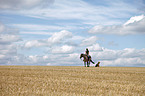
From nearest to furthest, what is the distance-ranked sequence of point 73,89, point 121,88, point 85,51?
1. point 73,89
2. point 121,88
3. point 85,51

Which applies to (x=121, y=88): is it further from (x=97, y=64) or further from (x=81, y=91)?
(x=97, y=64)

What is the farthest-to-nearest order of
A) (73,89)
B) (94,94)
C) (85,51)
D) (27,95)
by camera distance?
(85,51)
(73,89)
(94,94)
(27,95)

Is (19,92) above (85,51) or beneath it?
beneath

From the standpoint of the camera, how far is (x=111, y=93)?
360 inches

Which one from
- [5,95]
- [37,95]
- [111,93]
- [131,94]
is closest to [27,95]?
[37,95]

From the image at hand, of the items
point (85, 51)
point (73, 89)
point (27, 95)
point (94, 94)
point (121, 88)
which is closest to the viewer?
point (27, 95)

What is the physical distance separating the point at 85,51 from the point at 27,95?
20.8 m

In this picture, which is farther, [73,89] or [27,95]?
[73,89]

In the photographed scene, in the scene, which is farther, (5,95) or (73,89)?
(73,89)

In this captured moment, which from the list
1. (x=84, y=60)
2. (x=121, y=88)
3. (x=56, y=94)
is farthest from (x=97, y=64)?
(x=56, y=94)

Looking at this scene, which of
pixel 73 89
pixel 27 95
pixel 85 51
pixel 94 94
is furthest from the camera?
pixel 85 51

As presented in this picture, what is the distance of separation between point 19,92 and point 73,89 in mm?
2593

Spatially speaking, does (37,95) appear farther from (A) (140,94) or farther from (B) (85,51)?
(B) (85,51)

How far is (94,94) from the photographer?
29.3 ft
